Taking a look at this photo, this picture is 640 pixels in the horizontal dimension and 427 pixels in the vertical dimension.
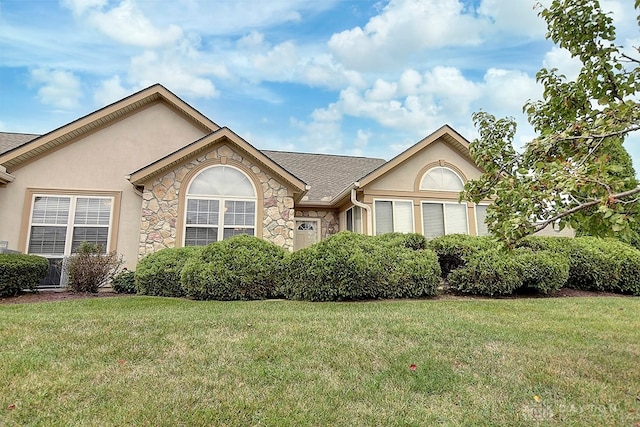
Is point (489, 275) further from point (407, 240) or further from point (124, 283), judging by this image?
point (124, 283)

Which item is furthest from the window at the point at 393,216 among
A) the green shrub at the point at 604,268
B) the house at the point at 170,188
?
the green shrub at the point at 604,268

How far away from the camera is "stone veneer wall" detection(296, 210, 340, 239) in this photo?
13.8 metres

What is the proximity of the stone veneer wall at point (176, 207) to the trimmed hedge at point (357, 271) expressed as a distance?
2.83 meters

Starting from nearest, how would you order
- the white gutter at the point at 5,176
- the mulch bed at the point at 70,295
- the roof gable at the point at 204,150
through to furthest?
the mulch bed at the point at 70,295 → the white gutter at the point at 5,176 → the roof gable at the point at 204,150

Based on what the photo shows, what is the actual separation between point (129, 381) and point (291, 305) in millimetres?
4316

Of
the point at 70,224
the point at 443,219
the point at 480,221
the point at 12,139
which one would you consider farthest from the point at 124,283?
the point at 480,221

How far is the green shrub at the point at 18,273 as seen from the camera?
8.45 meters

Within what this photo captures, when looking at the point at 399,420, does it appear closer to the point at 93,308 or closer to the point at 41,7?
the point at 93,308

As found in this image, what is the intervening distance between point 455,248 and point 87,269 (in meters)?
9.27

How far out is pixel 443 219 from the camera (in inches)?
496

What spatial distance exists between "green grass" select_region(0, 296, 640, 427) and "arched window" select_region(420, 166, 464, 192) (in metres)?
6.94

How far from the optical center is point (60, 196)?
1091 cm

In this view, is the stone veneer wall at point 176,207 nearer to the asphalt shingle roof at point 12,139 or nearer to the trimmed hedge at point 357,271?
the trimmed hedge at point 357,271

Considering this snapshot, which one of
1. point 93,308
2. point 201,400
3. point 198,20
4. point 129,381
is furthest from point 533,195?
point 198,20
